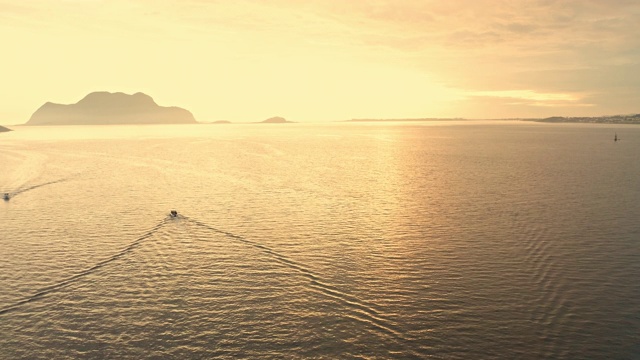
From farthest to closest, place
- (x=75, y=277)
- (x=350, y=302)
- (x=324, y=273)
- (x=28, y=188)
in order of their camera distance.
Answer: (x=28, y=188)
(x=324, y=273)
(x=75, y=277)
(x=350, y=302)

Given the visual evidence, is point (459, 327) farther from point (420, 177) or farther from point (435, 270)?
point (420, 177)

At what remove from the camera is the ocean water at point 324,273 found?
35.4 m

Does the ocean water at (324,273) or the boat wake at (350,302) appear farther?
the boat wake at (350,302)

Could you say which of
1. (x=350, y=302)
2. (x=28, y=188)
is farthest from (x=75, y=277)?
(x=28, y=188)

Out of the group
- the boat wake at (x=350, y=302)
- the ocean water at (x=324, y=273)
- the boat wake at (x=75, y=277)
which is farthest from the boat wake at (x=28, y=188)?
the boat wake at (x=350, y=302)

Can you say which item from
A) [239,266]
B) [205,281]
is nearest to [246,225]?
[239,266]

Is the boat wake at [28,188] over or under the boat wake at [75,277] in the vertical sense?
over

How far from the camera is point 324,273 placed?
48969 millimetres

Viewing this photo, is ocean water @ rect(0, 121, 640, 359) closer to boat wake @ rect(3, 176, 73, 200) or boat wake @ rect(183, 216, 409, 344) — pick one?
boat wake @ rect(183, 216, 409, 344)

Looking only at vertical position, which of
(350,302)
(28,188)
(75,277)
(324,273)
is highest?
(28,188)

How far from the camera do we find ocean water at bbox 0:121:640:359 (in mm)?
35438

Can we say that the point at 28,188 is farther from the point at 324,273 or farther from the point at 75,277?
the point at 324,273

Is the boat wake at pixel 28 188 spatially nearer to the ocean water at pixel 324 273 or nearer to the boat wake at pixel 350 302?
the ocean water at pixel 324 273

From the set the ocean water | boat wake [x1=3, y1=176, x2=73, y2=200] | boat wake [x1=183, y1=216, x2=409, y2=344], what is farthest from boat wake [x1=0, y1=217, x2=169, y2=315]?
boat wake [x1=3, y1=176, x2=73, y2=200]
